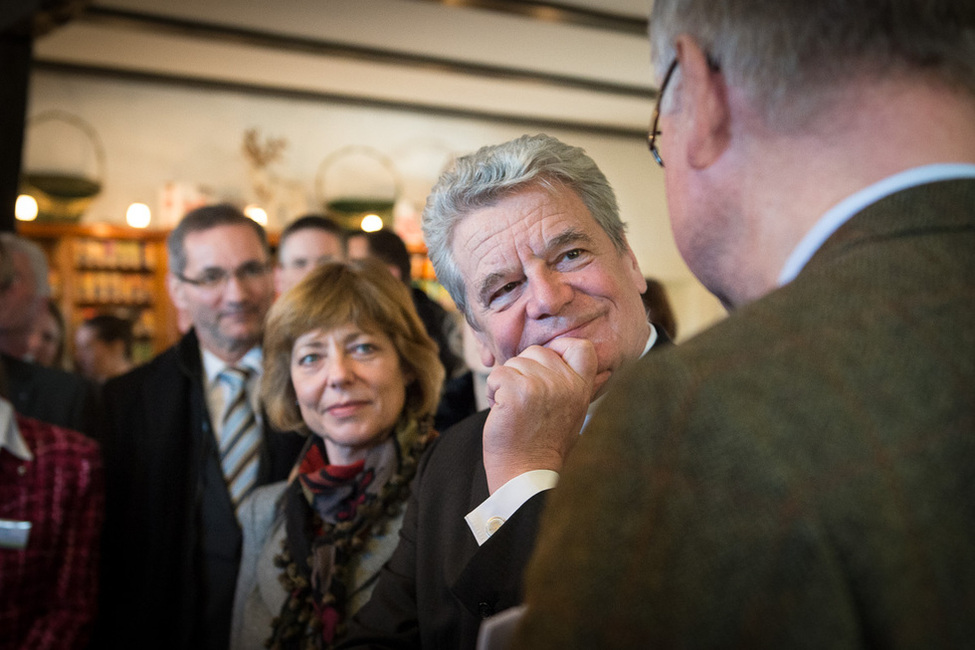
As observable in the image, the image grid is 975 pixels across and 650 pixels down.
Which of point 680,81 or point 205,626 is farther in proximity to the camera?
point 205,626

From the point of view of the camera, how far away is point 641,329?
5.27ft

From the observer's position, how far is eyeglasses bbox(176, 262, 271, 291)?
118 inches

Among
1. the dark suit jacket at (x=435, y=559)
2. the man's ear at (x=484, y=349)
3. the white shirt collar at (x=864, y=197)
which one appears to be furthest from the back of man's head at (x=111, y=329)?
the white shirt collar at (x=864, y=197)

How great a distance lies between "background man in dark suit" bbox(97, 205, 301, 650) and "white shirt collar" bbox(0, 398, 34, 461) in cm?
44

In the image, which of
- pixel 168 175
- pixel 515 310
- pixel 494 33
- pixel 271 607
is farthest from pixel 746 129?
pixel 168 175

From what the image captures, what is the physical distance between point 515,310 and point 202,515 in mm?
1539

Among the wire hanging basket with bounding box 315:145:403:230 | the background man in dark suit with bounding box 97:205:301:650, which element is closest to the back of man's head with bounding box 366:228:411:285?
the background man in dark suit with bounding box 97:205:301:650

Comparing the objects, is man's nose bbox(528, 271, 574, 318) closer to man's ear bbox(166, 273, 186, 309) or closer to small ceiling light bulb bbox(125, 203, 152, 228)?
man's ear bbox(166, 273, 186, 309)

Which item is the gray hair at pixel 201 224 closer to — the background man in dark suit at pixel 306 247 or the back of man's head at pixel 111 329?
the background man in dark suit at pixel 306 247

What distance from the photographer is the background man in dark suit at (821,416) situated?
1.73 ft

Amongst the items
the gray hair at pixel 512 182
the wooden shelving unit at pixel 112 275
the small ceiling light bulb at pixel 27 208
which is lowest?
the gray hair at pixel 512 182

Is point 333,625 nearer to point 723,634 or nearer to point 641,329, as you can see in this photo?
point 641,329

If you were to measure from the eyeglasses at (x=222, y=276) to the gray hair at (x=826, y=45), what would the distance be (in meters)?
2.53

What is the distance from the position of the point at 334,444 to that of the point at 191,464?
2.09 feet
